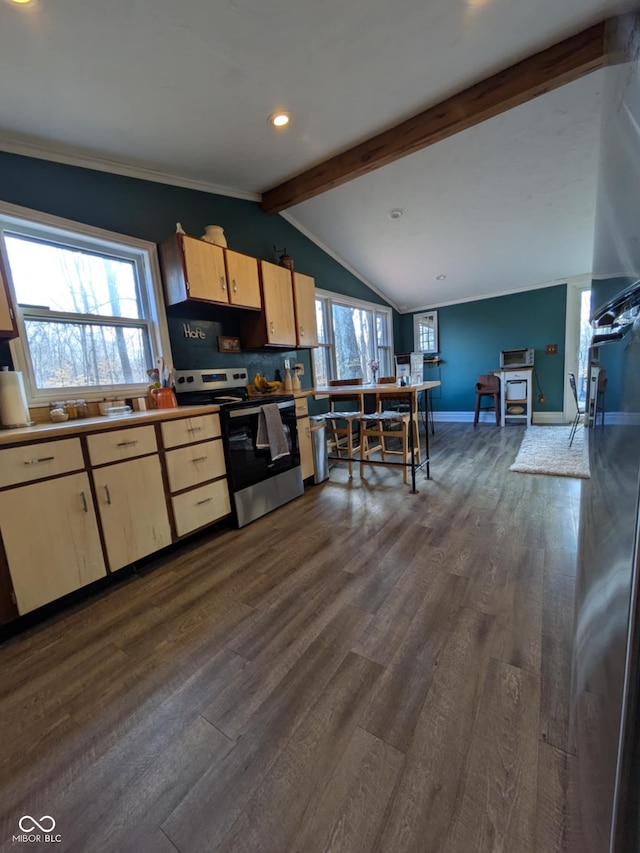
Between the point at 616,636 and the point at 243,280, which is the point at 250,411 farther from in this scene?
the point at 616,636

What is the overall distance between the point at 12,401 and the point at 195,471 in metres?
1.02

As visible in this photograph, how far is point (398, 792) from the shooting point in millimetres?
861

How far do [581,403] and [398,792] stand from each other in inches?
219

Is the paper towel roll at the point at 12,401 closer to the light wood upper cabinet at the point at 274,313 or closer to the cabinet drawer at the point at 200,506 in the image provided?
the cabinet drawer at the point at 200,506

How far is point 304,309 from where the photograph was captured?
144 inches

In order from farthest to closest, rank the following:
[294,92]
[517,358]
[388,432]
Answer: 1. [517,358]
2. [388,432]
3. [294,92]

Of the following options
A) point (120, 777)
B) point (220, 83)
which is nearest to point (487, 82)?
point (220, 83)

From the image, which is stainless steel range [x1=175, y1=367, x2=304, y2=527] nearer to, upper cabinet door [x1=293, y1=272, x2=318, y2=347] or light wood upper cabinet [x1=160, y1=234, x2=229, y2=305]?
light wood upper cabinet [x1=160, y1=234, x2=229, y2=305]

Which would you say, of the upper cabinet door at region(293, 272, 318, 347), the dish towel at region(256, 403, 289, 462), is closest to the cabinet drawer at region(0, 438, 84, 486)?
the dish towel at region(256, 403, 289, 462)

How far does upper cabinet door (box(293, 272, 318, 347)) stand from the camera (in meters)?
3.55

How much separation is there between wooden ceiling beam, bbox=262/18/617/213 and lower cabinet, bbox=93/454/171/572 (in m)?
2.90

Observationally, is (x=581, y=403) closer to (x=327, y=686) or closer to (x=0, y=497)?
(x=327, y=686)

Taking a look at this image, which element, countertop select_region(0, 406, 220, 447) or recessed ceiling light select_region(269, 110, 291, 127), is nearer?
countertop select_region(0, 406, 220, 447)

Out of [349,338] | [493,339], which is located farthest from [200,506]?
[493,339]
